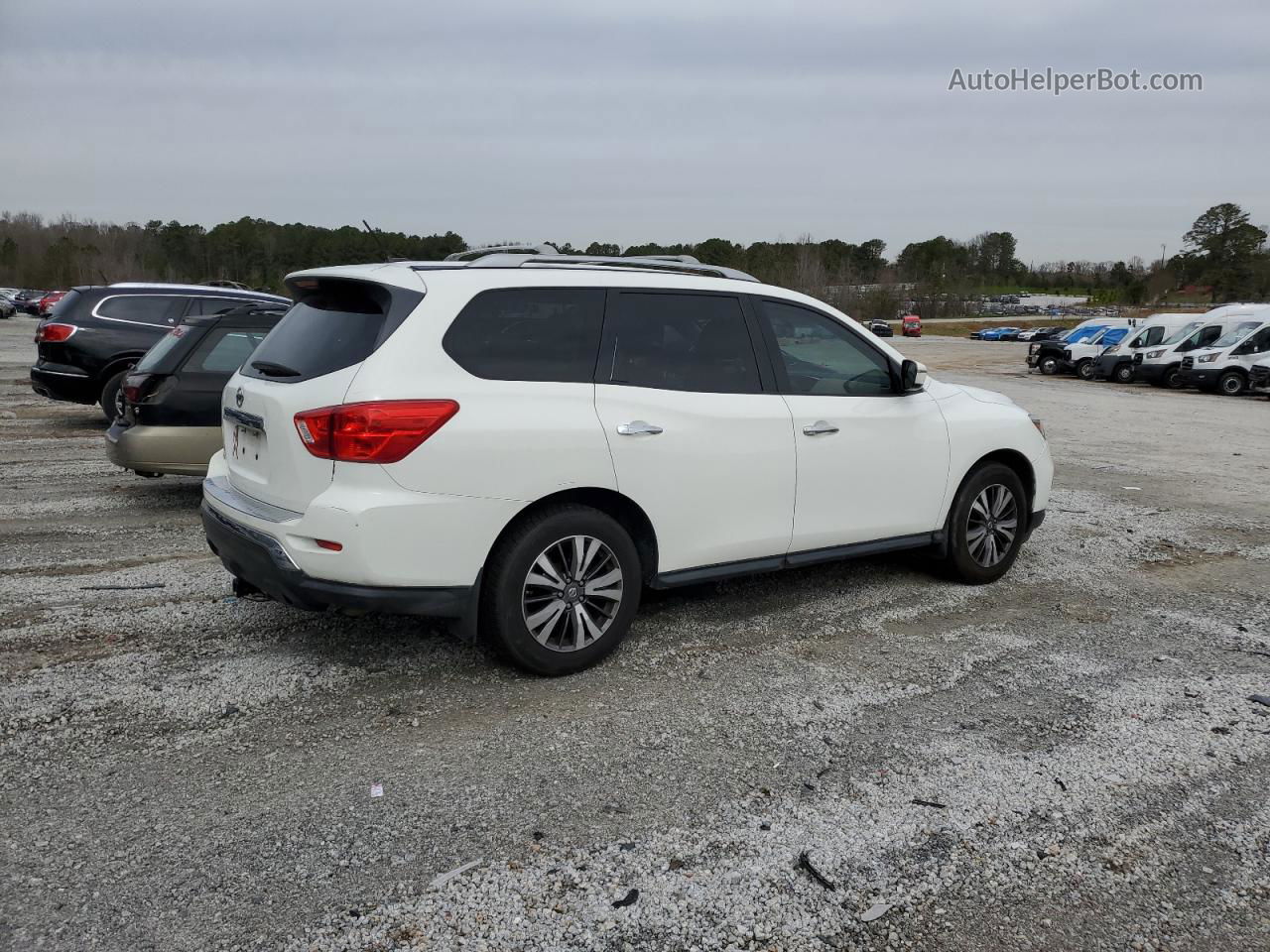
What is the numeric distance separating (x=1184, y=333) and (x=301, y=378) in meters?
30.4

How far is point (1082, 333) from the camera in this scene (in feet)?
115

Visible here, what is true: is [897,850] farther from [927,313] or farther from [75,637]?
[927,313]

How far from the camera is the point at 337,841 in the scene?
3139mm

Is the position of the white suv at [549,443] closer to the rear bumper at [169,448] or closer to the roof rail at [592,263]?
the roof rail at [592,263]

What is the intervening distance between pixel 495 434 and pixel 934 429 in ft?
8.98

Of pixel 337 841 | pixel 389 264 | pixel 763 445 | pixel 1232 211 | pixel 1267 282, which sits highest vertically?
pixel 1232 211

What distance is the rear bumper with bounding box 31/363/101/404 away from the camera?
1184 centimetres

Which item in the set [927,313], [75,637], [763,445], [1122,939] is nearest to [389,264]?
[763,445]

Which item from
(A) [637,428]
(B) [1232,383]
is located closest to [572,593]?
(A) [637,428]

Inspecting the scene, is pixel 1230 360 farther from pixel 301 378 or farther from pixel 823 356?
pixel 301 378

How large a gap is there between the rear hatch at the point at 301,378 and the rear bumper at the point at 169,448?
3.16 meters

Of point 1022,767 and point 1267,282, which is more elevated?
point 1267,282

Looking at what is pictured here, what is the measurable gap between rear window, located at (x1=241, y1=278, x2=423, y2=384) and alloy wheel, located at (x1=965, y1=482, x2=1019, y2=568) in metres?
3.57

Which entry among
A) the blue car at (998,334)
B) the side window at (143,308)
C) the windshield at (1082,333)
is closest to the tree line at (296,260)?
the blue car at (998,334)
